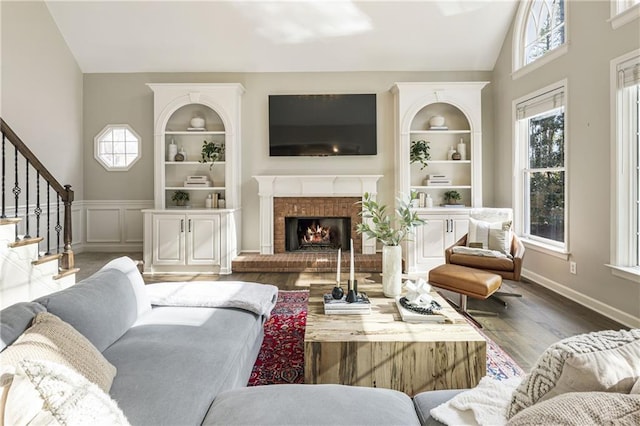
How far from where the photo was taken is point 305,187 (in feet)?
17.2

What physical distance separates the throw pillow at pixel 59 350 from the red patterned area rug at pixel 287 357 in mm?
1039

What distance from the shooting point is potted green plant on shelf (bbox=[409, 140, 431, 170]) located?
524 centimetres

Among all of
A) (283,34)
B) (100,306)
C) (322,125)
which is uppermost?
(283,34)

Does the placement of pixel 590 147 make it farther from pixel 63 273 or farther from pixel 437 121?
pixel 63 273

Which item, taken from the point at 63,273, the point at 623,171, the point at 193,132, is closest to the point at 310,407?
the point at 63,273

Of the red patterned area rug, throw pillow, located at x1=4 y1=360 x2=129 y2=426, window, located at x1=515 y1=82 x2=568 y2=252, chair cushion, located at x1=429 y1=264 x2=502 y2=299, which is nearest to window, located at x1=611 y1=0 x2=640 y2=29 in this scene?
window, located at x1=515 y1=82 x2=568 y2=252

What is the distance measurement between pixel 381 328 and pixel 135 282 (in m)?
1.45

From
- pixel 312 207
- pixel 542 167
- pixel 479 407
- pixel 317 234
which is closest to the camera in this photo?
pixel 479 407

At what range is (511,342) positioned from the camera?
270 centimetres

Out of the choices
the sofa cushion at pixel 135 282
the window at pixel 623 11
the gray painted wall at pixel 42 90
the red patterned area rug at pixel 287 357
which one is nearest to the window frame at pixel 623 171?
the window at pixel 623 11

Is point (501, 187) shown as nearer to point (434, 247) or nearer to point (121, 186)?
point (434, 247)

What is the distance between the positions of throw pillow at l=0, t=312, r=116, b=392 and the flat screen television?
14.1 ft

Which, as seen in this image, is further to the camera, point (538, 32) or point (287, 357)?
point (538, 32)

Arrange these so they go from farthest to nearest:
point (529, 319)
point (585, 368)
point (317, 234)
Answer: point (317, 234)
point (529, 319)
point (585, 368)
